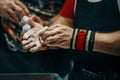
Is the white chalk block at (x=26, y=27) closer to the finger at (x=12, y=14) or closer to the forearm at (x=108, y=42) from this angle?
the finger at (x=12, y=14)

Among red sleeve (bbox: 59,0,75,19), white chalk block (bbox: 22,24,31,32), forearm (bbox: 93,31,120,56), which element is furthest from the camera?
red sleeve (bbox: 59,0,75,19)

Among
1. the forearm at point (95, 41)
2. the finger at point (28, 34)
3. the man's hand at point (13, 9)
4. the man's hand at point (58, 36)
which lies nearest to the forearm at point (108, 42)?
the forearm at point (95, 41)

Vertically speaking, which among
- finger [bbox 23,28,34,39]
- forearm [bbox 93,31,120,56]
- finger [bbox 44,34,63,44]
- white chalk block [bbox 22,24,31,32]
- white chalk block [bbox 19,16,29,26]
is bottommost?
forearm [bbox 93,31,120,56]

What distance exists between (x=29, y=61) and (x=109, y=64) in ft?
2.16

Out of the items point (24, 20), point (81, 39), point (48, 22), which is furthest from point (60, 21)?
point (81, 39)

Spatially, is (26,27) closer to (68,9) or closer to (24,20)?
(24,20)

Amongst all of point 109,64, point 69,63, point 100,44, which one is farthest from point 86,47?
point 69,63

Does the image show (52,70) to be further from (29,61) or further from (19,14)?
(19,14)

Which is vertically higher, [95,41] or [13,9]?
[13,9]

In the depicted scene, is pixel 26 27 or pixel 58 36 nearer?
pixel 58 36

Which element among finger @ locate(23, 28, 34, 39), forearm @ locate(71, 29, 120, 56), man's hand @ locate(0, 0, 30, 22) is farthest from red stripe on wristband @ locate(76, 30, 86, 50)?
man's hand @ locate(0, 0, 30, 22)

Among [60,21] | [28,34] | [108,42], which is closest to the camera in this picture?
[108,42]

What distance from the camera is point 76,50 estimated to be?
168 centimetres

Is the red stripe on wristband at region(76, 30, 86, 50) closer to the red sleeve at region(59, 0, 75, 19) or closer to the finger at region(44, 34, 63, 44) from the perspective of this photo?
the finger at region(44, 34, 63, 44)
